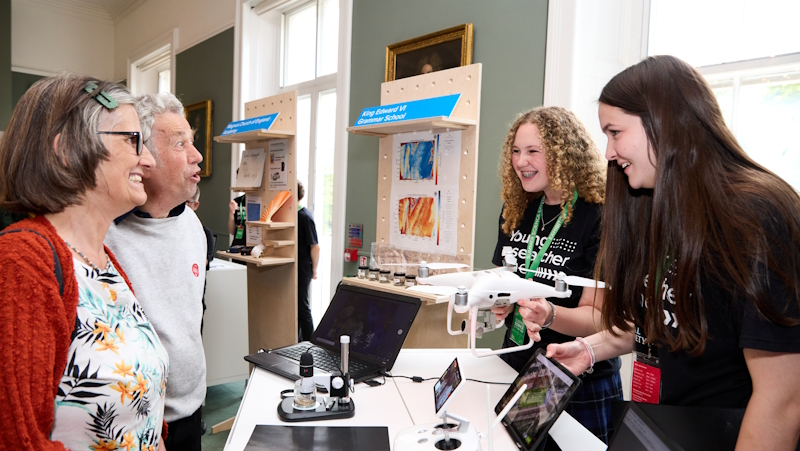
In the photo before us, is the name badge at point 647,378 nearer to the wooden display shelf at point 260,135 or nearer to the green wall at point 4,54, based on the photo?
the wooden display shelf at point 260,135

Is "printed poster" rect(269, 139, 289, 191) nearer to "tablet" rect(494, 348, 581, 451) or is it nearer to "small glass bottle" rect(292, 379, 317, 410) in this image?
"small glass bottle" rect(292, 379, 317, 410)

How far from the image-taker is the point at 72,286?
92 centimetres

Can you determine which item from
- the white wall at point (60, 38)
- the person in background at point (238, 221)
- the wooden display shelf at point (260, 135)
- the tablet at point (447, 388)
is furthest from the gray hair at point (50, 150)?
the white wall at point (60, 38)

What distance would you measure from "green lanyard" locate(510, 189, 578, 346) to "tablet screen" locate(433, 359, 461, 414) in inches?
13.2

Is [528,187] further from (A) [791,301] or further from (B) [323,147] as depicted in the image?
(B) [323,147]

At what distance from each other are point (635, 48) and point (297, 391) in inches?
91.7

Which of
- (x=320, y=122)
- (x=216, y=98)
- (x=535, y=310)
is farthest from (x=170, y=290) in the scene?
(x=216, y=98)

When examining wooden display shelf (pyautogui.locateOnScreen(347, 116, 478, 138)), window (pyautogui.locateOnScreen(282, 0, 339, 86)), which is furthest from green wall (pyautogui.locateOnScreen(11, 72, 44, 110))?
wooden display shelf (pyautogui.locateOnScreen(347, 116, 478, 138))

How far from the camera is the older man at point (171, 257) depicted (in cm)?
143

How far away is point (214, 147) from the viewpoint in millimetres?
5566

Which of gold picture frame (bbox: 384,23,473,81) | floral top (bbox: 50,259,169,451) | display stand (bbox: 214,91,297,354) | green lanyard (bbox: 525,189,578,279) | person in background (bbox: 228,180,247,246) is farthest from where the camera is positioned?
person in background (bbox: 228,180,247,246)

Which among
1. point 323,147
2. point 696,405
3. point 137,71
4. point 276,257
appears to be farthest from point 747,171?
point 137,71

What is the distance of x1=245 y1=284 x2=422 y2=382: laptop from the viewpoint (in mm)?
1570

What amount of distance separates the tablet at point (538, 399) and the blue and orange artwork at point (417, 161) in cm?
172
